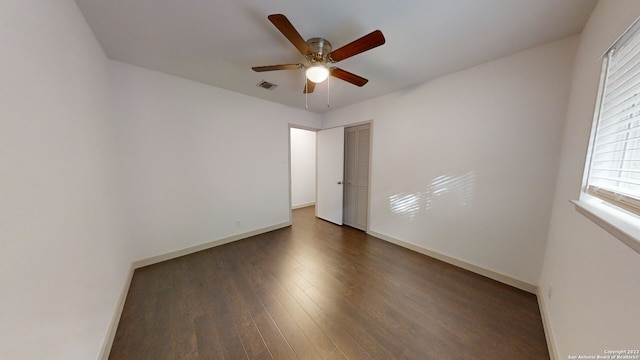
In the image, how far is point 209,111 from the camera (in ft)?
8.82

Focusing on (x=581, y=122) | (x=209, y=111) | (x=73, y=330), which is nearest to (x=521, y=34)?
(x=581, y=122)

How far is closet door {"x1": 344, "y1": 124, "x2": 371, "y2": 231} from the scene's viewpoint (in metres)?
3.40

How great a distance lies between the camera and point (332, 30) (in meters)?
1.57

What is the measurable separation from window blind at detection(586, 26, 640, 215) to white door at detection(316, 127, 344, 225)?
9.27 feet

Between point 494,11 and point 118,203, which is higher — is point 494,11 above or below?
above

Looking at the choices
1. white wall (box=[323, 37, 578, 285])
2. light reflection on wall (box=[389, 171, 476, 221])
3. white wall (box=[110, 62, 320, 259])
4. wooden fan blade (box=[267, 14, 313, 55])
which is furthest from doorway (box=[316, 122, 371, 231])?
wooden fan blade (box=[267, 14, 313, 55])

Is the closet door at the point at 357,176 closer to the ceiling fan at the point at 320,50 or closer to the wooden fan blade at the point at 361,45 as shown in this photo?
the ceiling fan at the point at 320,50

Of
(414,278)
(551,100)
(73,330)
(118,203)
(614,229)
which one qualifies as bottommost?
(414,278)

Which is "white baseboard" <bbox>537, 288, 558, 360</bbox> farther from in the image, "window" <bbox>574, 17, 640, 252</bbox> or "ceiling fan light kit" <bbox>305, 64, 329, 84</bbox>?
"ceiling fan light kit" <bbox>305, 64, 329, 84</bbox>

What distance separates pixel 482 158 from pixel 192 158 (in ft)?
12.2

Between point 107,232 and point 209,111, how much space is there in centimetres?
184

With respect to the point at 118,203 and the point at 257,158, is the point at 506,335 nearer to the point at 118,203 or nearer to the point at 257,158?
the point at 257,158

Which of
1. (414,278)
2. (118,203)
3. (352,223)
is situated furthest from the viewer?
(352,223)

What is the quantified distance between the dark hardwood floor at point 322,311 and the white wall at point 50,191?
1.45 ft
